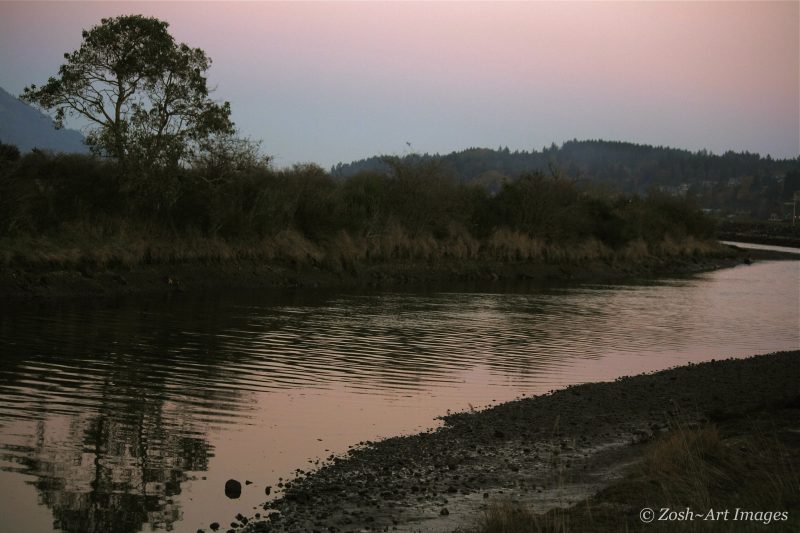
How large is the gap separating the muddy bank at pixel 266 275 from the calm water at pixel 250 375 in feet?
8.49

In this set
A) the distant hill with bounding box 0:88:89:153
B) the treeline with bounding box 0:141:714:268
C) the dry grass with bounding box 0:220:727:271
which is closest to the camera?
the dry grass with bounding box 0:220:727:271

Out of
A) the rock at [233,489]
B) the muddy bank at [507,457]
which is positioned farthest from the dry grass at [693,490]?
the rock at [233,489]

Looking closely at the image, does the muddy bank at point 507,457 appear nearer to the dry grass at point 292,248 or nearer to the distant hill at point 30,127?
the dry grass at point 292,248

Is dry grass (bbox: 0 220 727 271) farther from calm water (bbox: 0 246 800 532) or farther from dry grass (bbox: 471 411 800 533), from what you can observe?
dry grass (bbox: 471 411 800 533)

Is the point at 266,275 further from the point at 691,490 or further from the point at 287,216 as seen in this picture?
the point at 691,490

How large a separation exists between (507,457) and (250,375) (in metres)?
7.11

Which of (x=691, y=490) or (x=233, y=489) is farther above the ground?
(x=691, y=490)

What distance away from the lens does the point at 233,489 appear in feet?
33.3

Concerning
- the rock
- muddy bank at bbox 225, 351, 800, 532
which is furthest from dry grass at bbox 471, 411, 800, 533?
the rock

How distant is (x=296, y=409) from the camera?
14695 millimetres

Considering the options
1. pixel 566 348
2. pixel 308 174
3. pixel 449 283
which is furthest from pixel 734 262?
pixel 566 348

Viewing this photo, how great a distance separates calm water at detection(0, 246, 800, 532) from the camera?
33.9 feet

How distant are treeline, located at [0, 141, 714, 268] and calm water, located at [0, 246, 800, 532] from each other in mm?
5222

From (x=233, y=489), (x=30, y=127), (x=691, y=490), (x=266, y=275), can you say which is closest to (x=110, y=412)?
(x=233, y=489)
